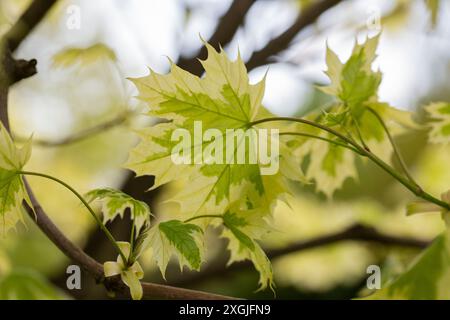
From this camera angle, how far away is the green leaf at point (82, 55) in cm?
82

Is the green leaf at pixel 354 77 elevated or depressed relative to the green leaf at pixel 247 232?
elevated

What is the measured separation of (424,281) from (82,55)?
54cm

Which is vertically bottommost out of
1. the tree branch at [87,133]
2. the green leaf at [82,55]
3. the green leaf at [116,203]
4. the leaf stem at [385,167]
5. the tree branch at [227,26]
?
the green leaf at [116,203]

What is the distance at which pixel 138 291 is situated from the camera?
Answer: 0.37m

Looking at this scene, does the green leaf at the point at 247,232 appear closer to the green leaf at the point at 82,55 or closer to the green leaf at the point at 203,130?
the green leaf at the point at 203,130

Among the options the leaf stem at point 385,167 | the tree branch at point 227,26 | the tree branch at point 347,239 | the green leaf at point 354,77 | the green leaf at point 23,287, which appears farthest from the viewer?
the tree branch at point 347,239

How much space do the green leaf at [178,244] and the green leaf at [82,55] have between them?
1.55 ft

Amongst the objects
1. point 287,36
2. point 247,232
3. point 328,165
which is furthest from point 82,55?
point 247,232

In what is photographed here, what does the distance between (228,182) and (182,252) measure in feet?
0.22

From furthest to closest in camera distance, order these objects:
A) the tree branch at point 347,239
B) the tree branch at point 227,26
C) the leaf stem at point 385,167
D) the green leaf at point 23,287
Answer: the tree branch at point 347,239 < the tree branch at point 227,26 < the green leaf at point 23,287 < the leaf stem at point 385,167

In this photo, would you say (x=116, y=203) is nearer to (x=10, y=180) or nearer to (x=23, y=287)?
(x=10, y=180)

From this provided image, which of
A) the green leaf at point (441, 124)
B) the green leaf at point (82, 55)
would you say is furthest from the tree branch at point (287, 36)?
the green leaf at point (441, 124)
